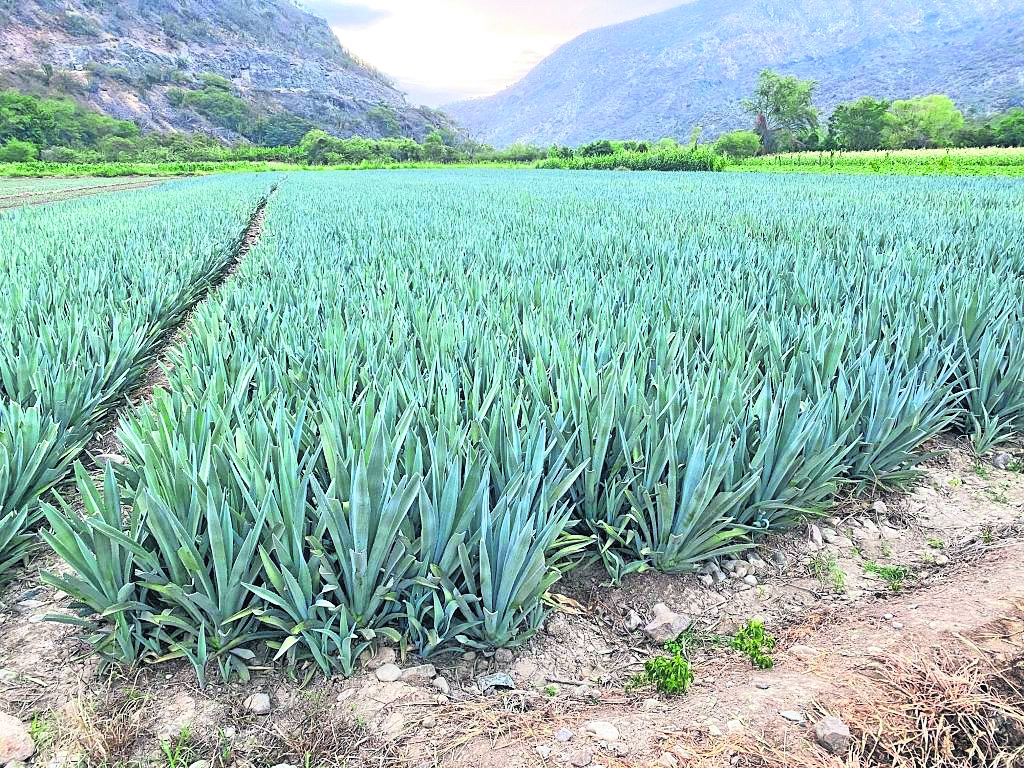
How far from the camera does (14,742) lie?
1.35 m

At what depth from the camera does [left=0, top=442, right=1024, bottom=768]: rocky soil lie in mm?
1355

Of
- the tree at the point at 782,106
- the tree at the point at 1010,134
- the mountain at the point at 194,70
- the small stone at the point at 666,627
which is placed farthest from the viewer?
the mountain at the point at 194,70

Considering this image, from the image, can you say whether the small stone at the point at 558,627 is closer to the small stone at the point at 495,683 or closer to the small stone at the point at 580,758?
the small stone at the point at 495,683

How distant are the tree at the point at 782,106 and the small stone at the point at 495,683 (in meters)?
73.3

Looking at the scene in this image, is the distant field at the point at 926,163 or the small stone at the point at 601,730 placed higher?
the distant field at the point at 926,163

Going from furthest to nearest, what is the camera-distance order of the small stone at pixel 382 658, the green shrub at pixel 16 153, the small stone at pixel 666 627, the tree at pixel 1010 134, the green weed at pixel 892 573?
the green shrub at pixel 16 153
the tree at pixel 1010 134
the green weed at pixel 892 573
the small stone at pixel 666 627
the small stone at pixel 382 658

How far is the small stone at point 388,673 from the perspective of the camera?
1.56 m

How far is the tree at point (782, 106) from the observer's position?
6731cm

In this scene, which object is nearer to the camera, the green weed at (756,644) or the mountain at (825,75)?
the green weed at (756,644)

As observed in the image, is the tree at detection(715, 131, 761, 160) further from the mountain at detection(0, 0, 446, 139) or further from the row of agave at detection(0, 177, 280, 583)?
the mountain at detection(0, 0, 446, 139)

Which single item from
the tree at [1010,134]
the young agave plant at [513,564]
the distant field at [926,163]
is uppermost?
the tree at [1010,134]

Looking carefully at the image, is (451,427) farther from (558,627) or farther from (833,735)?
(833,735)

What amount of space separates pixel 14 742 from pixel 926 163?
97.5 ft

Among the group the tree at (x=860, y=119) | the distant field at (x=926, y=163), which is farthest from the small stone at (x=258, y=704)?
the tree at (x=860, y=119)
